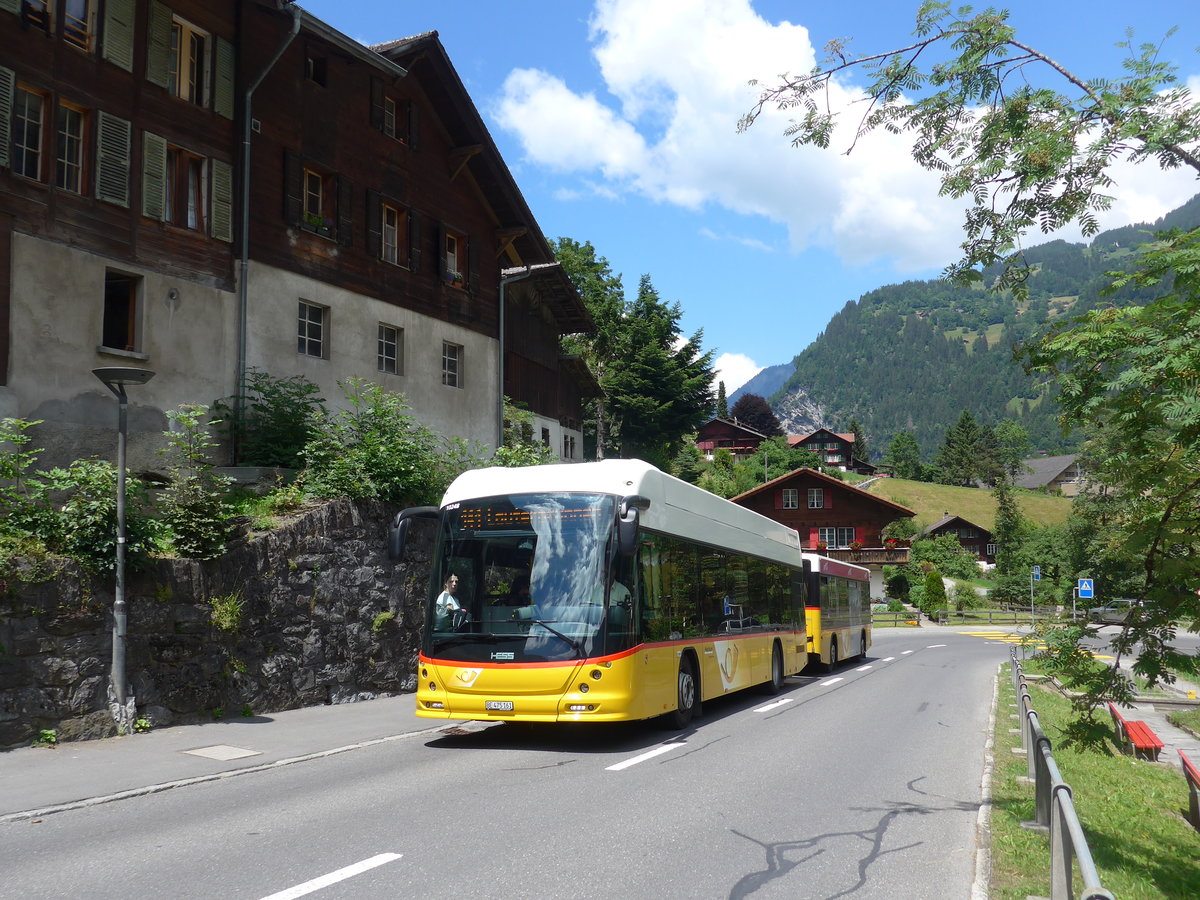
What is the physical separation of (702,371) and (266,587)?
48.9 m

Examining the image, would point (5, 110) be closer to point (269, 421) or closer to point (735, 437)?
point (269, 421)

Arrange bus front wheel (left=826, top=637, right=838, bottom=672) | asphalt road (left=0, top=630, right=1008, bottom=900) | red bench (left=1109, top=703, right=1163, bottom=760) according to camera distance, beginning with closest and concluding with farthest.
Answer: asphalt road (left=0, top=630, right=1008, bottom=900), red bench (left=1109, top=703, right=1163, bottom=760), bus front wheel (left=826, top=637, right=838, bottom=672)

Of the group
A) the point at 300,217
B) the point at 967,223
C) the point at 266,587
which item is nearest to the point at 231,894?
the point at 967,223

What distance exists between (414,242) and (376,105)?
323cm

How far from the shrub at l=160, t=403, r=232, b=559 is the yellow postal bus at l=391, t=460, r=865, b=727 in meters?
3.07

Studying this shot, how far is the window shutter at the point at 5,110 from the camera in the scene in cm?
1529

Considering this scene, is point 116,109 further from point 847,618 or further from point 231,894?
point 847,618

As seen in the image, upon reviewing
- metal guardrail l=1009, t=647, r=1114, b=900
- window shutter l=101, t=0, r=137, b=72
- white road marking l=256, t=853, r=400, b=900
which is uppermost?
window shutter l=101, t=0, r=137, b=72

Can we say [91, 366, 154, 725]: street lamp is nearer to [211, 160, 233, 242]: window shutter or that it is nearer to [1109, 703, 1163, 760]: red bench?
[211, 160, 233, 242]: window shutter

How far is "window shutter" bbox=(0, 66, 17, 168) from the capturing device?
50.2 ft

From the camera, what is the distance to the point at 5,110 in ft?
50.3

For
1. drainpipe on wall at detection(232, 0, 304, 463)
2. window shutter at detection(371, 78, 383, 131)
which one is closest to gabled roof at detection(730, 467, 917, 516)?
window shutter at detection(371, 78, 383, 131)

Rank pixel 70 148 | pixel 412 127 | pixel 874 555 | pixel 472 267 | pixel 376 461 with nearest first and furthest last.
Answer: pixel 70 148
pixel 376 461
pixel 412 127
pixel 472 267
pixel 874 555

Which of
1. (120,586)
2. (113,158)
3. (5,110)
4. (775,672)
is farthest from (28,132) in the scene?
(775,672)
